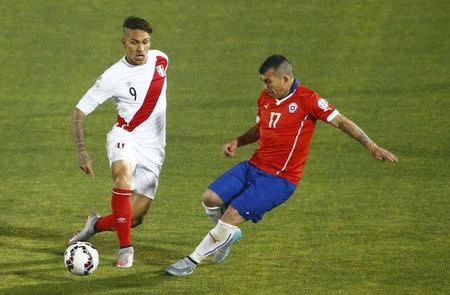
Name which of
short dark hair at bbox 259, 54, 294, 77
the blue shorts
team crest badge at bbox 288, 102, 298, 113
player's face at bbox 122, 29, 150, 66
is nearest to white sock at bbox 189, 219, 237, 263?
the blue shorts

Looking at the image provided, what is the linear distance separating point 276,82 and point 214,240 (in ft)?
4.64

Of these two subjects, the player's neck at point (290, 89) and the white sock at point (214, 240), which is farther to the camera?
the player's neck at point (290, 89)

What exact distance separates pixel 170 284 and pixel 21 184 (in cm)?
397

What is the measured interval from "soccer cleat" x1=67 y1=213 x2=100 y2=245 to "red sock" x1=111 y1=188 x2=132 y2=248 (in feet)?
2.04

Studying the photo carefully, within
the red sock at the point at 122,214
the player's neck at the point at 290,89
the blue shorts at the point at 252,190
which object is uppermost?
the player's neck at the point at 290,89

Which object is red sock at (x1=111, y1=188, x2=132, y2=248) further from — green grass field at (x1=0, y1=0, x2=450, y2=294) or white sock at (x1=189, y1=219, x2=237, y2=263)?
white sock at (x1=189, y1=219, x2=237, y2=263)

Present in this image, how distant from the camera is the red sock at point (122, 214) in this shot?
11.7 metres

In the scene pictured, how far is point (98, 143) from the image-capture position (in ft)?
55.1

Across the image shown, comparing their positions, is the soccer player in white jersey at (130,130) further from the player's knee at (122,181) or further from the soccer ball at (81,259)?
the soccer ball at (81,259)

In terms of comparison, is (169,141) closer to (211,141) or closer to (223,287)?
(211,141)

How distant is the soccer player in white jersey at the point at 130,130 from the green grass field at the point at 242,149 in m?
0.36

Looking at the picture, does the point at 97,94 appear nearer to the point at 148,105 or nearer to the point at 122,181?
the point at 148,105

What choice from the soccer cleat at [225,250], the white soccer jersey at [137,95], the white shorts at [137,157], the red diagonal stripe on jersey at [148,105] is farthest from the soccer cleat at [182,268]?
the red diagonal stripe on jersey at [148,105]

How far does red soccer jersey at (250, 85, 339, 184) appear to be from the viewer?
11.5 metres
